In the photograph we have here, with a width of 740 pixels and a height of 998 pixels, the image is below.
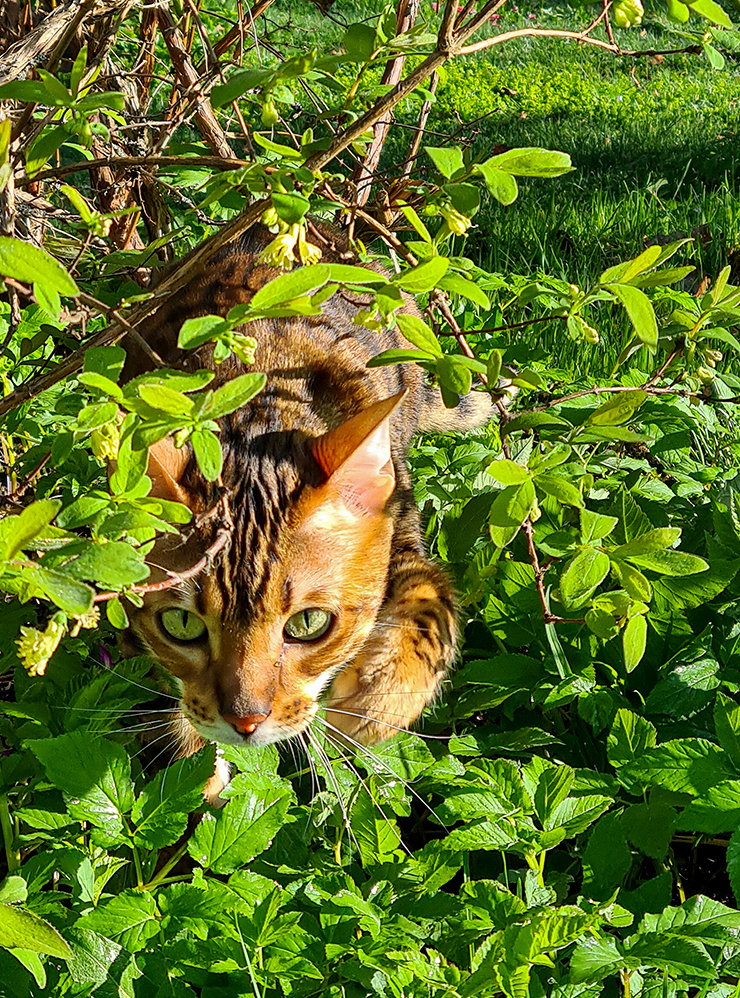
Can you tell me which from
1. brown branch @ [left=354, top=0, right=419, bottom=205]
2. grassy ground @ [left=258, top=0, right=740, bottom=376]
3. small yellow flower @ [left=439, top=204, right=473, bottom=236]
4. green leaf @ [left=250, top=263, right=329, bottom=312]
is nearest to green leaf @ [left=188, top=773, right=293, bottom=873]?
green leaf @ [left=250, top=263, right=329, bottom=312]

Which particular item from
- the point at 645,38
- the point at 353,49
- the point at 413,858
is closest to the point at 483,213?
the point at 353,49

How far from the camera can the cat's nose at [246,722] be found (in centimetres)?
191

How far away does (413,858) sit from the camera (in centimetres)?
182

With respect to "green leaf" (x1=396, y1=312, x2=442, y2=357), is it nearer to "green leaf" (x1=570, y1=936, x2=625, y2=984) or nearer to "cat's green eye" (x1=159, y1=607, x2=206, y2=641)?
"cat's green eye" (x1=159, y1=607, x2=206, y2=641)

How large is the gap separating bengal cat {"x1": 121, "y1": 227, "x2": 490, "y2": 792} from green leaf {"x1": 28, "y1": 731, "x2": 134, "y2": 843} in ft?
0.86

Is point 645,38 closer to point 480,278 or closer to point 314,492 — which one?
point 480,278

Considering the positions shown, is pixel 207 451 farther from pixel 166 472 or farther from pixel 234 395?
pixel 166 472

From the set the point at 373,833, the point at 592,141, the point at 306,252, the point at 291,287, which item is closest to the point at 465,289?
the point at 306,252

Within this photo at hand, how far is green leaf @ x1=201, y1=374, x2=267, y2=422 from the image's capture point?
4.22 ft

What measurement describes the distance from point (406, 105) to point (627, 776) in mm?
7146

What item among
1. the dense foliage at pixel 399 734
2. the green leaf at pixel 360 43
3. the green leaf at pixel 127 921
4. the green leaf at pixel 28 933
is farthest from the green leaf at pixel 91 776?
the green leaf at pixel 360 43

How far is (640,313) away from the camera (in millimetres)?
1538

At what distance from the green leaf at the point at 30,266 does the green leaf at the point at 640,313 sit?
0.81 metres

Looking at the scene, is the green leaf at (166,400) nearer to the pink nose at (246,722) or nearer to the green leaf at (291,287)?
the green leaf at (291,287)
